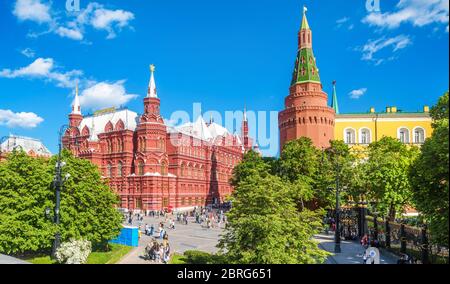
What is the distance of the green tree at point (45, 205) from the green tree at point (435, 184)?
19.9m

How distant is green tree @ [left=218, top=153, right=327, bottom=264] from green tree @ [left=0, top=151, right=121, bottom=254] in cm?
1227

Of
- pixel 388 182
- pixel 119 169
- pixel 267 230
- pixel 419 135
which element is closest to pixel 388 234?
pixel 388 182

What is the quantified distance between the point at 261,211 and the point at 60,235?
14160mm

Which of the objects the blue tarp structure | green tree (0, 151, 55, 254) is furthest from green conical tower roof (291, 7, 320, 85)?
green tree (0, 151, 55, 254)

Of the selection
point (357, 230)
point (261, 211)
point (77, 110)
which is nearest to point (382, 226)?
point (357, 230)

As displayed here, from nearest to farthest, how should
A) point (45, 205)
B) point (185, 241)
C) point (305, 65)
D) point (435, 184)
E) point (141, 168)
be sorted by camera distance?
point (435, 184)
point (45, 205)
point (185, 241)
point (141, 168)
point (305, 65)

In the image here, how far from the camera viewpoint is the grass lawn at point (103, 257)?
23303 millimetres

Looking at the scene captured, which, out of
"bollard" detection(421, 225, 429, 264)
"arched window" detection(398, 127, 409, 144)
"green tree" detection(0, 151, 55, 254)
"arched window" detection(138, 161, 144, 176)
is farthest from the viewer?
"arched window" detection(398, 127, 409, 144)

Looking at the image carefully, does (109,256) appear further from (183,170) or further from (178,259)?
(183,170)

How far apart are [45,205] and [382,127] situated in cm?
6080

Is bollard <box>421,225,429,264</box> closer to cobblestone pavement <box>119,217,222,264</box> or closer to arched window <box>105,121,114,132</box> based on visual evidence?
cobblestone pavement <box>119,217,222,264</box>

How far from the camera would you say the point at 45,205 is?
24.1 meters

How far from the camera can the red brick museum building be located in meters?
64.4

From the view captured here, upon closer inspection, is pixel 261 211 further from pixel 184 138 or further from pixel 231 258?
pixel 184 138
